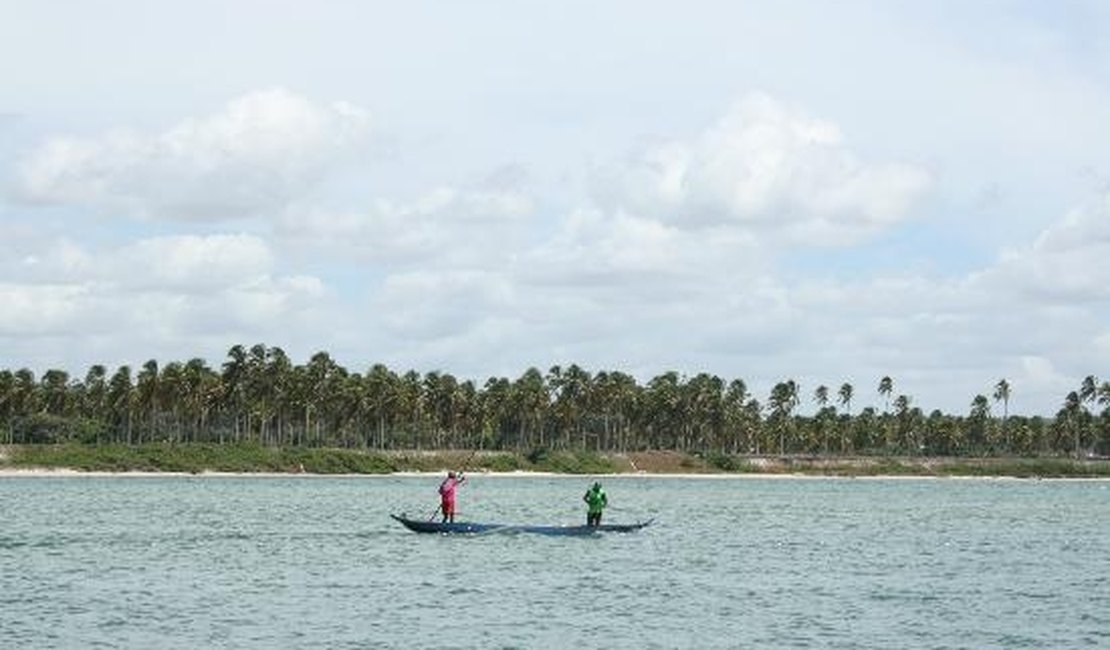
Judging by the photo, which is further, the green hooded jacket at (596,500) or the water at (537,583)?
the green hooded jacket at (596,500)

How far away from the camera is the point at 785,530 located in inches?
3489

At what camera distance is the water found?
41.8 metres

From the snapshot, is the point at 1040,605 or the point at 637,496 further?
the point at 637,496

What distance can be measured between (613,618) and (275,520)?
1824 inches

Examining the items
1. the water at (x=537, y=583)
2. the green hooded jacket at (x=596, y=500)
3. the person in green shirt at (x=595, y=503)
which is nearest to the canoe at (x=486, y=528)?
the person in green shirt at (x=595, y=503)

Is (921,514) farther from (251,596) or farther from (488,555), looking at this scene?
(251,596)

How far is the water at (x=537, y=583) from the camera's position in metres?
41.8

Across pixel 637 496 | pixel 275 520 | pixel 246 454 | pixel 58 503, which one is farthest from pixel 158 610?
pixel 246 454

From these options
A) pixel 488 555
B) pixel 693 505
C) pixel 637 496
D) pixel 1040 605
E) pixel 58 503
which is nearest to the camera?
pixel 1040 605

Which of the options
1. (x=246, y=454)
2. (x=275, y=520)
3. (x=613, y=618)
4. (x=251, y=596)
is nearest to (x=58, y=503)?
(x=275, y=520)

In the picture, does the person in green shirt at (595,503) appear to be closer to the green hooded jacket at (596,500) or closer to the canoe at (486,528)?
the green hooded jacket at (596,500)

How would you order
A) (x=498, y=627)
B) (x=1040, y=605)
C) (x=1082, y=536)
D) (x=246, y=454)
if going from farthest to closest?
(x=246, y=454)
(x=1082, y=536)
(x=1040, y=605)
(x=498, y=627)

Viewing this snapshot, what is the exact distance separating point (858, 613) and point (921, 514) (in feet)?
225

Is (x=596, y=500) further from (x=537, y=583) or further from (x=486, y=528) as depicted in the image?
(x=537, y=583)
